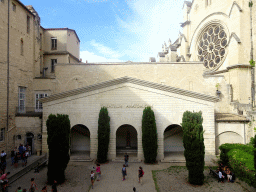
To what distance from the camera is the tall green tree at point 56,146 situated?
1343 cm

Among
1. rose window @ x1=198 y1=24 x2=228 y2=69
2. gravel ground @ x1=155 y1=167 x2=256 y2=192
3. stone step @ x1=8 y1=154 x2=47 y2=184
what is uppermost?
rose window @ x1=198 y1=24 x2=228 y2=69

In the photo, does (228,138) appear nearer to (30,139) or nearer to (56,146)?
(56,146)

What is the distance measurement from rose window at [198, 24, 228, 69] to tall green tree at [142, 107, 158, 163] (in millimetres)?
16309

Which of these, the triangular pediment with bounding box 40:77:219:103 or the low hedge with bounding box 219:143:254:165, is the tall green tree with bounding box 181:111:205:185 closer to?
the low hedge with bounding box 219:143:254:165

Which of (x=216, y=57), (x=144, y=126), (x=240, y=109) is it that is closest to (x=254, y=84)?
(x=240, y=109)

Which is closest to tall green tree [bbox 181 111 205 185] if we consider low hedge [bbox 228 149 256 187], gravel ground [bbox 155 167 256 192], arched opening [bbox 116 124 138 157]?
gravel ground [bbox 155 167 256 192]

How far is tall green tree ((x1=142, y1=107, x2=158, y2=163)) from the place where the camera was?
1821cm

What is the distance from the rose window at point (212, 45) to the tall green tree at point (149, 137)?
1631 cm

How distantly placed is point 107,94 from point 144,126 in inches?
202

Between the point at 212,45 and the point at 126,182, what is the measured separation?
2522 cm

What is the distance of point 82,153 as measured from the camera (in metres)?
21.5

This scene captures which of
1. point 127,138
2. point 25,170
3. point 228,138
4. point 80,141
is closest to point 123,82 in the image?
point 127,138

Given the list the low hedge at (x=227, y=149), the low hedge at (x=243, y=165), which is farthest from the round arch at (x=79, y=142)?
the low hedge at (x=243, y=165)

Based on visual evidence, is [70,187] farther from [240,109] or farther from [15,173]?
[240,109]
